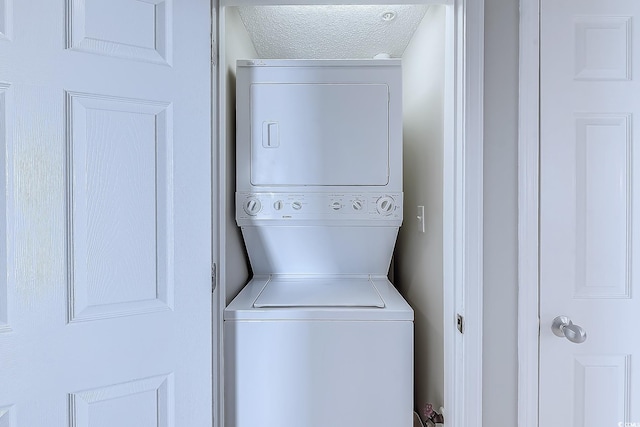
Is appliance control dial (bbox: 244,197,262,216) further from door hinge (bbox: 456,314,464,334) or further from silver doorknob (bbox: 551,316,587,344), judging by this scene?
silver doorknob (bbox: 551,316,587,344)

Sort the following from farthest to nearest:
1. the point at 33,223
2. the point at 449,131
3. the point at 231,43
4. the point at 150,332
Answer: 1. the point at 231,43
2. the point at 449,131
3. the point at 150,332
4. the point at 33,223

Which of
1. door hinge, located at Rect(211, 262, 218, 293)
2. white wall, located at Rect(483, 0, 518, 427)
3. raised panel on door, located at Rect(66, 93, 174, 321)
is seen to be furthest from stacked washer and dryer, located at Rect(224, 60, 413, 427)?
raised panel on door, located at Rect(66, 93, 174, 321)

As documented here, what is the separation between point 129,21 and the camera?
94cm

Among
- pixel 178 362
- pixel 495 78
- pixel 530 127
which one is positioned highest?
pixel 495 78

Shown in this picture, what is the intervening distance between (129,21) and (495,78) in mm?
1224

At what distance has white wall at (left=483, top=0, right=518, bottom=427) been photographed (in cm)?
115

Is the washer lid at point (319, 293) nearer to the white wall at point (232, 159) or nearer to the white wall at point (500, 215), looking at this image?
the white wall at point (232, 159)

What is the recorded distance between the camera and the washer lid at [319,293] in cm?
139

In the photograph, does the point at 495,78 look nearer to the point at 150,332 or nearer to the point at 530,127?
the point at 530,127

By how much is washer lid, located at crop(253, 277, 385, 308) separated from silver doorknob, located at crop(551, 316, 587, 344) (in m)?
0.61

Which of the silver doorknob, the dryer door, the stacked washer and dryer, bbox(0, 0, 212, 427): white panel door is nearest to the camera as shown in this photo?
bbox(0, 0, 212, 427): white panel door

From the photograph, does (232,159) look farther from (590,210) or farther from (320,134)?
(590,210)

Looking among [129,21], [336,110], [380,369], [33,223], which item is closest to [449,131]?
[336,110]

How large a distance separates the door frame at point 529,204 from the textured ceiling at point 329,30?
83 cm
